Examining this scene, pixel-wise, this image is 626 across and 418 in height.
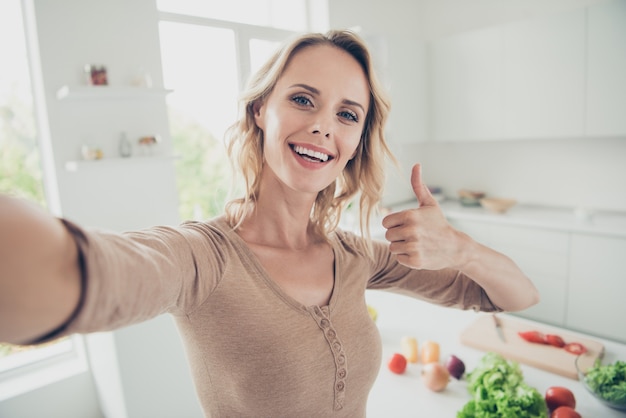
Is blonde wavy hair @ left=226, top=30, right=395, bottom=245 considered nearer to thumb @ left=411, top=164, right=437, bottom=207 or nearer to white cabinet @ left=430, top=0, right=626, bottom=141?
thumb @ left=411, top=164, right=437, bottom=207

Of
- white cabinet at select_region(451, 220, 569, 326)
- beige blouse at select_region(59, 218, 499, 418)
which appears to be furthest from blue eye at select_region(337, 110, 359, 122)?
white cabinet at select_region(451, 220, 569, 326)

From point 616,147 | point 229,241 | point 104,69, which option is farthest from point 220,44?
point 616,147

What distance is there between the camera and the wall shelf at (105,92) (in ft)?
6.27

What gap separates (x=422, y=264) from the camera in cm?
90

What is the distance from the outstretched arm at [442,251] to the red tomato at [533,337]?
1.29 ft

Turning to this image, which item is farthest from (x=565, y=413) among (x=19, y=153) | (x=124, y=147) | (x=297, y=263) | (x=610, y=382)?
(x=19, y=153)

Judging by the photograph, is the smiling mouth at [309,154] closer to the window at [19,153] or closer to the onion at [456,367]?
the onion at [456,367]

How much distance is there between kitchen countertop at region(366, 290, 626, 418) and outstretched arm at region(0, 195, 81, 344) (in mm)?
927

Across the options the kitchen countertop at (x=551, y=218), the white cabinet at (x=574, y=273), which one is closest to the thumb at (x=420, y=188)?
the kitchen countertop at (x=551, y=218)

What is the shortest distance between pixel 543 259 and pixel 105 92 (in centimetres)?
325

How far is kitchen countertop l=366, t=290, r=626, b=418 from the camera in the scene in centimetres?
108

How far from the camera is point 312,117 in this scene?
35.5 inches

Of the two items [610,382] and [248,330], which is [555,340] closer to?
[610,382]

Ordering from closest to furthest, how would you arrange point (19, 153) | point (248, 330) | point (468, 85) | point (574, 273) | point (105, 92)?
point (248, 330), point (105, 92), point (19, 153), point (574, 273), point (468, 85)
